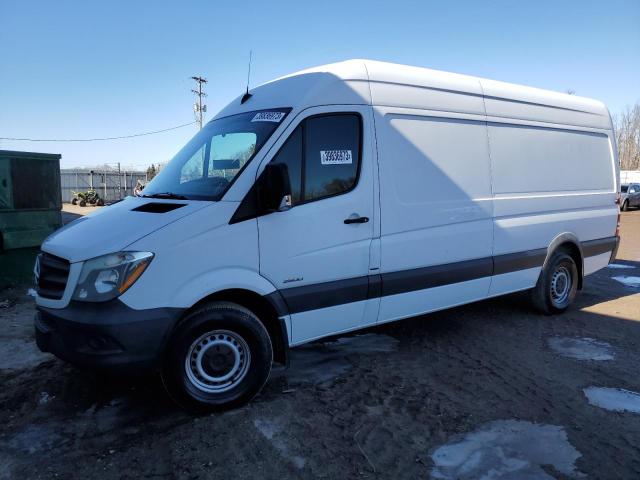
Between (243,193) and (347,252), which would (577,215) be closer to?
(347,252)

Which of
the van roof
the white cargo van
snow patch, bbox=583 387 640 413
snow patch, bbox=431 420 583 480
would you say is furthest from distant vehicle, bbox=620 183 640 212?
snow patch, bbox=431 420 583 480

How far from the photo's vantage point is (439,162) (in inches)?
187

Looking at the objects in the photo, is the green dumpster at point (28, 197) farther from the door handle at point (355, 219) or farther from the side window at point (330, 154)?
the door handle at point (355, 219)

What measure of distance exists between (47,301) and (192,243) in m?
1.15

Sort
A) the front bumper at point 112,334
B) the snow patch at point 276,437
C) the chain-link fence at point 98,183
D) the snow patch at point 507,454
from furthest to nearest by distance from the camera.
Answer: the chain-link fence at point 98,183 < the front bumper at point 112,334 < the snow patch at point 276,437 < the snow patch at point 507,454

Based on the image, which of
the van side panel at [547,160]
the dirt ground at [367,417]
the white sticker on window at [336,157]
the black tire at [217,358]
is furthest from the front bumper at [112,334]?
the van side panel at [547,160]

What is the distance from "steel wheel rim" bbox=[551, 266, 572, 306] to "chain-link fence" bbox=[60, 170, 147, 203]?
3319cm

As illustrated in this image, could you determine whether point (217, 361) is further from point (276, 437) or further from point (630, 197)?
point (630, 197)

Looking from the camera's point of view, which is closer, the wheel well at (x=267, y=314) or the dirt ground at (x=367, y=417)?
the dirt ground at (x=367, y=417)

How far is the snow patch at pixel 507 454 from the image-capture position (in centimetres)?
285

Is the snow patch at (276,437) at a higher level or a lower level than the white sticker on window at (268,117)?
lower

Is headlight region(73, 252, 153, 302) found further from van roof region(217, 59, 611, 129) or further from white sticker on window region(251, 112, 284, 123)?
van roof region(217, 59, 611, 129)

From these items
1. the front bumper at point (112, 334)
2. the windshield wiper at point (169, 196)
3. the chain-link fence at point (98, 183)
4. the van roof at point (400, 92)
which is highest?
the chain-link fence at point (98, 183)

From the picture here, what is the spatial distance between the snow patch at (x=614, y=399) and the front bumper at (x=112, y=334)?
130 inches
